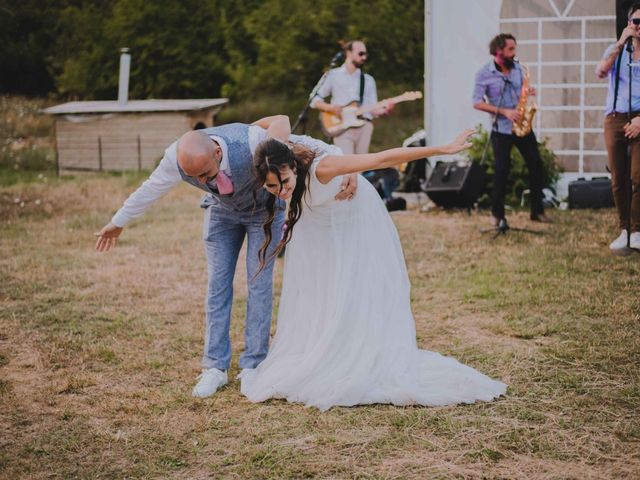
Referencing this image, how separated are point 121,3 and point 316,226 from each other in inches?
879

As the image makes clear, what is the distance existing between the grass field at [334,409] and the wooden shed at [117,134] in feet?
25.1

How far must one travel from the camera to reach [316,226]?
4.95m

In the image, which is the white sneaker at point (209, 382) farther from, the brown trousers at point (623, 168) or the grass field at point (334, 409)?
the brown trousers at point (623, 168)

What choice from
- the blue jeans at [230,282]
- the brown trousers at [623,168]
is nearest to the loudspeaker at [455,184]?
the brown trousers at [623,168]

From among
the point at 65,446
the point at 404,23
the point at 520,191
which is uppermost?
the point at 404,23

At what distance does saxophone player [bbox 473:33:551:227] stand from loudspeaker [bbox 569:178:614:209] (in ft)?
4.33

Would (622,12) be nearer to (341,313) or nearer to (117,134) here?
(341,313)

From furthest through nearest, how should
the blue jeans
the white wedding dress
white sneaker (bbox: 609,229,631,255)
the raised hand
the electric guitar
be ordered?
1. the electric guitar
2. white sneaker (bbox: 609,229,631,255)
3. the blue jeans
4. the raised hand
5. the white wedding dress

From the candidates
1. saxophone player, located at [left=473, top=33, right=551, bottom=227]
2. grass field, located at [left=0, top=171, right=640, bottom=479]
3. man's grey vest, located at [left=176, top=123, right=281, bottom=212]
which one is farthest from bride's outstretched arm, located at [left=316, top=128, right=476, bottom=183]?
saxophone player, located at [left=473, top=33, right=551, bottom=227]

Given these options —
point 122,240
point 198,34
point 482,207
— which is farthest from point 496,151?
point 198,34

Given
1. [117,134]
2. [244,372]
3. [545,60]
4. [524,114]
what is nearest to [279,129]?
[244,372]

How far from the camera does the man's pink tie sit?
458 cm

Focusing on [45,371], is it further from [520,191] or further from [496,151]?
[520,191]

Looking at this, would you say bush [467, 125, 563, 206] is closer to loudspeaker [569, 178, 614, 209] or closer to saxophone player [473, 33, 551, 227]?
loudspeaker [569, 178, 614, 209]
